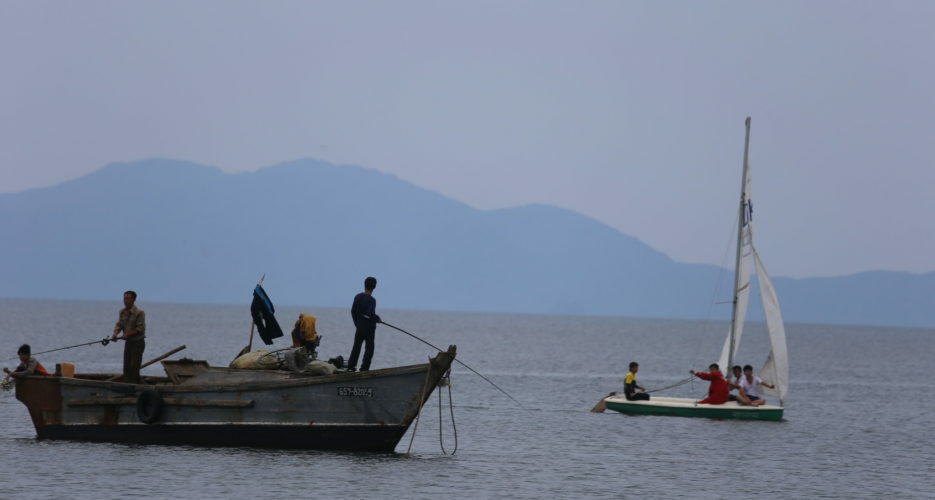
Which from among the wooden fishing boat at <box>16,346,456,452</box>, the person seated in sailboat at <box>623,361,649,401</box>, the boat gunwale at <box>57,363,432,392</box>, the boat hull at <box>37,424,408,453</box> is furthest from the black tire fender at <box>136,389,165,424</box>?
the person seated in sailboat at <box>623,361,649,401</box>

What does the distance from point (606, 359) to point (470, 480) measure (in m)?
82.9

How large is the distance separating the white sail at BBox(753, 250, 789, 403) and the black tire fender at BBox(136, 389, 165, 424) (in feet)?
71.8

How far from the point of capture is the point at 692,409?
40844 mm

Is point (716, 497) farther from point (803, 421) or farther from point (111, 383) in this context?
point (803, 421)

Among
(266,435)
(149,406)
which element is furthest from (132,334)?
(266,435)

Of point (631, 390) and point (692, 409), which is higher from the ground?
point (631, 390)

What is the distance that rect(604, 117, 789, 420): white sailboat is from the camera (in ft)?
133

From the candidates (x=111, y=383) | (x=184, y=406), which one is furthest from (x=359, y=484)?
(x=111, y=383)

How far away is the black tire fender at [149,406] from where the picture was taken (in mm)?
27500

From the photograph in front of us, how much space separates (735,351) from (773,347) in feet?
7.60

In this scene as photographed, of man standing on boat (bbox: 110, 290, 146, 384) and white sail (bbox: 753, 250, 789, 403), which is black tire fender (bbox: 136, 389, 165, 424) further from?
white sail (bbox: 753, 250, 789, 403)

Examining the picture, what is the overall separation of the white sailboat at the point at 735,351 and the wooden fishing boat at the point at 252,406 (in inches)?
623

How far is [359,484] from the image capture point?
25.1m

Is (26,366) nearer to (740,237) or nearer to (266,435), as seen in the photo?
(266,435)
